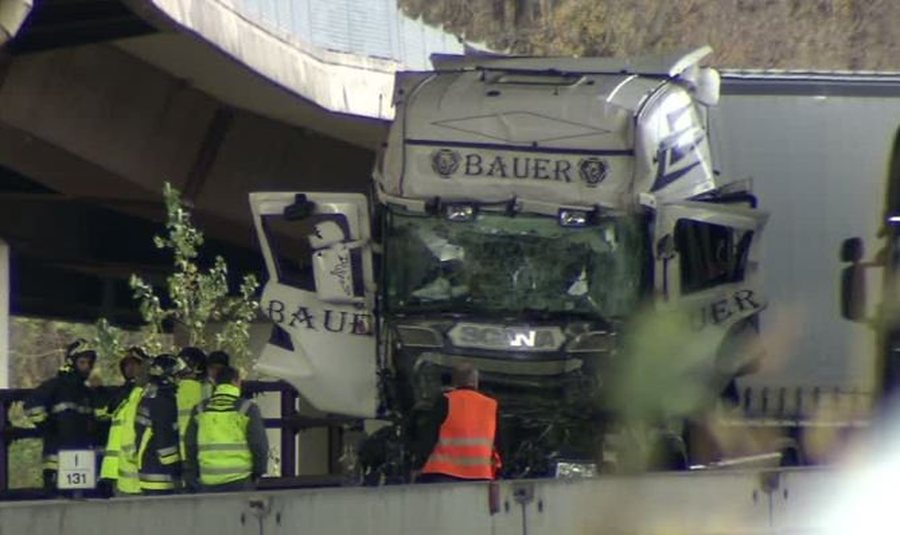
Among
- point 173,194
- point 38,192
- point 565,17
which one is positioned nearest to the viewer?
point 173,194

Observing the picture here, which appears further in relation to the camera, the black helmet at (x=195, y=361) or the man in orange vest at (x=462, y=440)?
the black helmet at (x=195, y=361)

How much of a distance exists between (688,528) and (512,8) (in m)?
42.6

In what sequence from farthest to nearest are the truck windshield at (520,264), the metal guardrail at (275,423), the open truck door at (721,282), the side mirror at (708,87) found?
the metal guardrail at (275,423) < the side mirror at (708,87) < the truck windshield at (520,264) < the open truck door at (721,282)

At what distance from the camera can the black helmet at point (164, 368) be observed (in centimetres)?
1812

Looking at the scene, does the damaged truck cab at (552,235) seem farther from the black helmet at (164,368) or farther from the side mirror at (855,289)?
the side mirror at (855,289)

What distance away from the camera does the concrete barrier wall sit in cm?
1376

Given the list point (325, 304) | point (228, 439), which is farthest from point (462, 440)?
point (325, 304)

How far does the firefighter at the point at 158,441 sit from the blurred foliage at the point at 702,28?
3531 cm

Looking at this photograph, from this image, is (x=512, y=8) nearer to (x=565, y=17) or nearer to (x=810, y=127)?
(x=565, y=17)

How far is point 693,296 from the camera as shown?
19.7 m

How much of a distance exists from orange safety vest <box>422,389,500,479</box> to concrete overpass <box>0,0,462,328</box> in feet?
24.8

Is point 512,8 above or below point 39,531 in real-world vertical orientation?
above

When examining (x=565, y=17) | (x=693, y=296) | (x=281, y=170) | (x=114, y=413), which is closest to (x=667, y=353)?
(x=693, y=296)

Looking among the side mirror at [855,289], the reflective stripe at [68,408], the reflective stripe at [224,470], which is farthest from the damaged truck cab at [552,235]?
the side mirror at [855,289]
